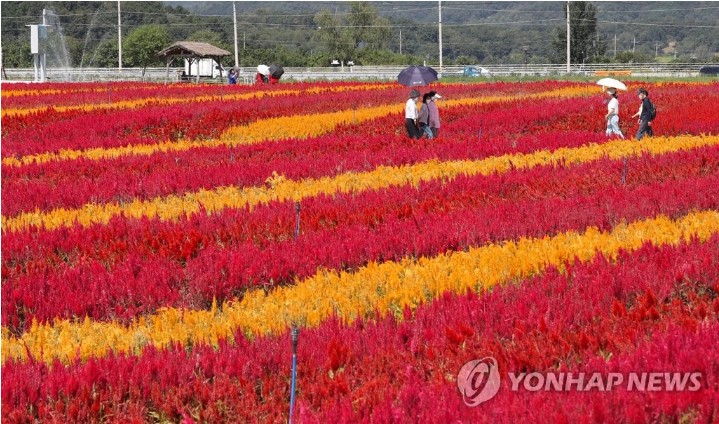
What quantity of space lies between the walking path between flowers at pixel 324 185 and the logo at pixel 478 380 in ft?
17.6

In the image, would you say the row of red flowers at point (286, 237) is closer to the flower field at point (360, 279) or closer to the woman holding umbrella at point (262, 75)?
the flower field at point (360, 279)

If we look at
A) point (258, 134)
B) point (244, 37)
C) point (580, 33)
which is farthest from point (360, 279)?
point (244, 37)

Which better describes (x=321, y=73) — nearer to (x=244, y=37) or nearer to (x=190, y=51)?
(x=190, y=51)

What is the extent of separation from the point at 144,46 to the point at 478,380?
235 feet

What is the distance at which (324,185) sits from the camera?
11.8 meters

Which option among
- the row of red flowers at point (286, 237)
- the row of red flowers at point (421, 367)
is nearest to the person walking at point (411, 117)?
the row of red flowers at point (286, 237)

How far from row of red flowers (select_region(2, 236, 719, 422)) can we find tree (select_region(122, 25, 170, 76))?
69.5m

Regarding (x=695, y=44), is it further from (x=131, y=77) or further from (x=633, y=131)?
(x=633, y=131)

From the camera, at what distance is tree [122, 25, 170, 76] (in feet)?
239

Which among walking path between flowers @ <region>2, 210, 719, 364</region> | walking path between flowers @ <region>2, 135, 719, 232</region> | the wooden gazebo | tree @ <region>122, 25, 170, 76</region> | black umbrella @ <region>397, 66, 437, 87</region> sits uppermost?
tree @ <region>122, 25, 170, 76</region>

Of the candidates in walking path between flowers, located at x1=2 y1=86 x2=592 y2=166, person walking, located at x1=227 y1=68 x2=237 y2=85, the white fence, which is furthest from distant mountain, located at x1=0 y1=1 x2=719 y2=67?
walking path between flowers, located at x1=2 y1=86 x2=592 y2=166

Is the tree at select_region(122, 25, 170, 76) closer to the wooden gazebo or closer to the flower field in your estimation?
the wooden gazebo

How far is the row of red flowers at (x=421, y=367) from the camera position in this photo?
13.2 feet

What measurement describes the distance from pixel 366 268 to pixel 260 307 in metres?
1.19
